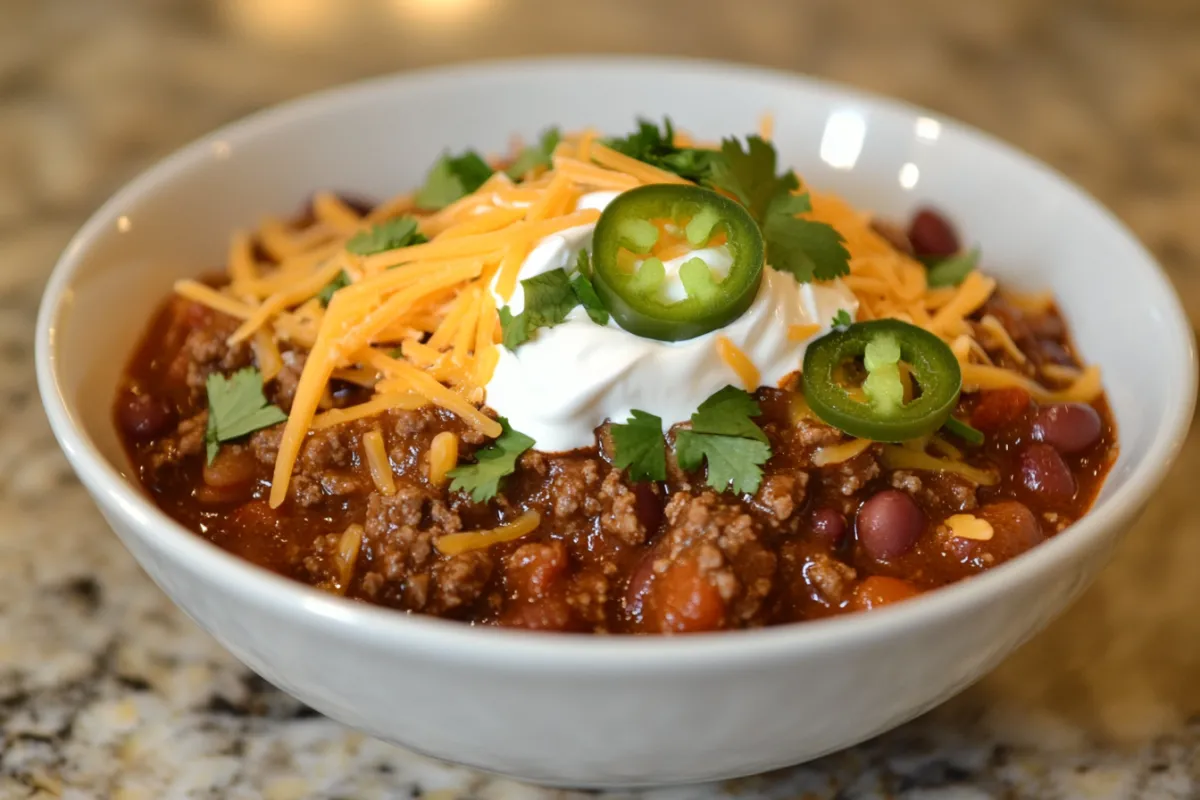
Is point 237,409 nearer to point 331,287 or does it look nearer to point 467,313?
point 331,287

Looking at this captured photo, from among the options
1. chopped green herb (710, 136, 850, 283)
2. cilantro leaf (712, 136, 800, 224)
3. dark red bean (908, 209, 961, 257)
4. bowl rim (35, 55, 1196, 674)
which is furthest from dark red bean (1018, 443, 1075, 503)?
dark red bean (908, 209, 961, 257)

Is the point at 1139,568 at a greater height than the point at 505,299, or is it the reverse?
the point at 505,299

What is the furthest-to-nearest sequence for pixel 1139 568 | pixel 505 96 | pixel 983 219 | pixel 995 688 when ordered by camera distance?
pixel 505 96
pixel 983 219
pixel 1139 568
pixel 995 688

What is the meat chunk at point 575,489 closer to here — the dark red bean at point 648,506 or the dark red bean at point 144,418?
the dark red bean at point 648,506

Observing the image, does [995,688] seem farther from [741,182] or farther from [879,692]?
[741,182]

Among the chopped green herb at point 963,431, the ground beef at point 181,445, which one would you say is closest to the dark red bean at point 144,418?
the ground beef at point 181,445

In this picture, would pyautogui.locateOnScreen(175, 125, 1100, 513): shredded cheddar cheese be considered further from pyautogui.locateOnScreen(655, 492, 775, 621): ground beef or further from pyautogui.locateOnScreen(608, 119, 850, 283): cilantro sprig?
pyautogui.locateOnScreen(655, 492, 775, 621): ground beef

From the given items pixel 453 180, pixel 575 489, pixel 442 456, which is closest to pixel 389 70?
pixel 453 180

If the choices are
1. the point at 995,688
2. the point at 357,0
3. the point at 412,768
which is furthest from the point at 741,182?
the point at 357,0
